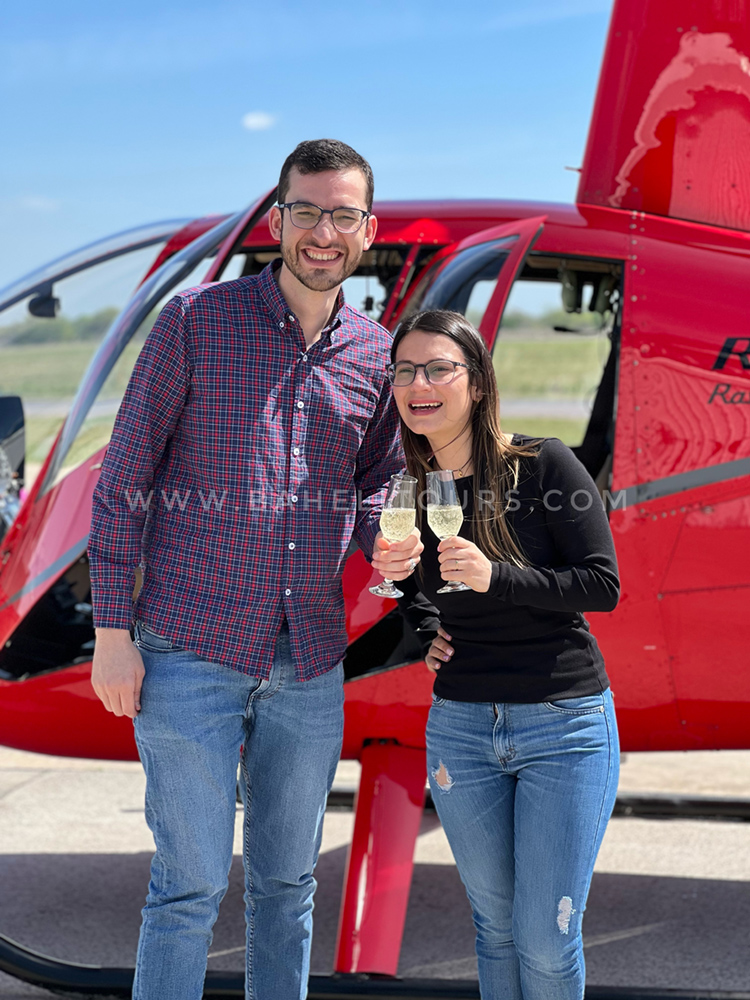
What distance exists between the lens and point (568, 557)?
2037 millimetres

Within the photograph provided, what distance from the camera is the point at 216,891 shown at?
2082 mm

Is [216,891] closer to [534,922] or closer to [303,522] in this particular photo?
[534,922]

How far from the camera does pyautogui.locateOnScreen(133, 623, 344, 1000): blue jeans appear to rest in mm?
2035

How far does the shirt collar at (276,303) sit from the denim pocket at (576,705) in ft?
3.06

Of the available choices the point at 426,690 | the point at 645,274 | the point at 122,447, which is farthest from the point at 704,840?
the point at 122,447

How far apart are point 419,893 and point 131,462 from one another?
2.76 meters

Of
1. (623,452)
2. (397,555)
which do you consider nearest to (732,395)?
(623,452)

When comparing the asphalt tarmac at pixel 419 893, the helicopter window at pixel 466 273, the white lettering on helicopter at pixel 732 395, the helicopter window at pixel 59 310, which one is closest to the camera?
the white lettering on helicopter at pixel 732 395

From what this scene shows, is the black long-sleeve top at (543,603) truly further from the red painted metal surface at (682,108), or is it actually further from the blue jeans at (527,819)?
the red painted metal surface at (682,108)

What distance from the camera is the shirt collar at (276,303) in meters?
2.19

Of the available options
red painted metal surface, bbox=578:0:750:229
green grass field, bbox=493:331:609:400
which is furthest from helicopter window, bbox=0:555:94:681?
green grass field, bbox=493:331:609:400

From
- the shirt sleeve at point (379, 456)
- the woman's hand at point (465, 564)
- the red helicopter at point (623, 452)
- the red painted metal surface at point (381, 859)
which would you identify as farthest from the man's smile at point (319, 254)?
the red painted metal surface at point (381, 859)

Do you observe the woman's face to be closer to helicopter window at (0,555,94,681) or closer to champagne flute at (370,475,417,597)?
champagne flute at (370,475,417,597)

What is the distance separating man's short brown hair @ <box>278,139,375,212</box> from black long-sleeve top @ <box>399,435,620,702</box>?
2.31 feet
